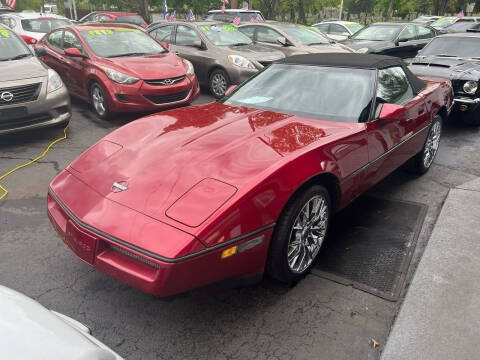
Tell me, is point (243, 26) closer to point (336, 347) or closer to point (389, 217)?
point (389, 217)

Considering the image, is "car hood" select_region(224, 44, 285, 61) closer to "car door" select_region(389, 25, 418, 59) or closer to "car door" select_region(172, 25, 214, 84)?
"car door" select_region(172, 25, 214, 84)

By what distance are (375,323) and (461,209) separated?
2.01m

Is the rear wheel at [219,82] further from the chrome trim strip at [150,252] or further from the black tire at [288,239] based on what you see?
the chrome trim strip at [150,252]

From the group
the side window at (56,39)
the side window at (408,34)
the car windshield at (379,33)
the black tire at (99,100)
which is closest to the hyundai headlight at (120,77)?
the black tire at (99,100)

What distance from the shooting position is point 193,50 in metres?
8.62

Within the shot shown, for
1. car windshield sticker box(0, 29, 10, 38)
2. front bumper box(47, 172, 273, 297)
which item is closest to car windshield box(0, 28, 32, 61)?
car windshield sticker box(0, 29, 10, 38)

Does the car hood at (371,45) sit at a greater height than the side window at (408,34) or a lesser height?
lesser

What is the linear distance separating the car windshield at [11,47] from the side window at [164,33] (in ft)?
12.0

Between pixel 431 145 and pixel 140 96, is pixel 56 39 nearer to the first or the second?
pixel 140 96

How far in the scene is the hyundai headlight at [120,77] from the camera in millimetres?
6262

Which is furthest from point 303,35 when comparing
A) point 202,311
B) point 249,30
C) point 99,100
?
point 202,311

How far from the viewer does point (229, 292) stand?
9.09 ft

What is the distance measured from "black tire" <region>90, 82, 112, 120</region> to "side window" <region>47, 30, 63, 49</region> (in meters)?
1.54

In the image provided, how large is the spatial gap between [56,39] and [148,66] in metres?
2.52
